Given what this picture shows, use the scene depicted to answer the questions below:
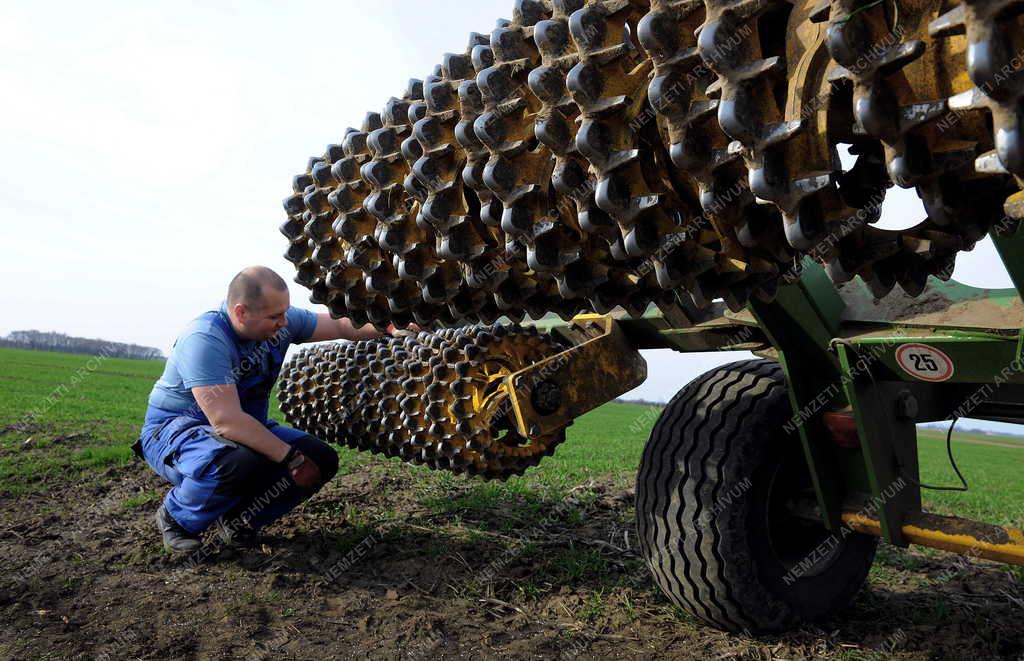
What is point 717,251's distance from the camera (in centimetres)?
162

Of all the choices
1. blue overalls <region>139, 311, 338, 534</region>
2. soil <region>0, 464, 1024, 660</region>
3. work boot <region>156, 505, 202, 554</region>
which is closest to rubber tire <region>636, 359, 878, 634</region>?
soil <region>0, 464, 1024, 660</region>

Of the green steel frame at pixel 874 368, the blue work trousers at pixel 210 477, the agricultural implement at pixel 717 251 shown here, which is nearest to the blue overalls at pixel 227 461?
the blue work trousers at pixel 210 477

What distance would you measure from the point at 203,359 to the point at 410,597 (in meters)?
1.60

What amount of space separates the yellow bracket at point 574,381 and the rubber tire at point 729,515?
0.29 metres

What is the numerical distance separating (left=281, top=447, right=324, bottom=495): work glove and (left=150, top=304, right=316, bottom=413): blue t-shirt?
1.63 feet

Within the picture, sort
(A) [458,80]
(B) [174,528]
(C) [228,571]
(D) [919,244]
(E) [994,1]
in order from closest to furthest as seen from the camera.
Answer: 1. (E) [994,1]
2. (D) [919,244]
3. (A) [458,80]
4. (C) [228,571]
5. (B) [174,528]

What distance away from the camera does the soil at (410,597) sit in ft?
8.97

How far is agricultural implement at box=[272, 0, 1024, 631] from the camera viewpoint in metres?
1.14

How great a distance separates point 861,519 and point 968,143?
2.25m

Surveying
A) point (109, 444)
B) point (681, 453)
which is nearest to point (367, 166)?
point (681, 453)

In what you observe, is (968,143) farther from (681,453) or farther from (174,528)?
(174,528)

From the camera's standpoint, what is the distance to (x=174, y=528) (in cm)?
375

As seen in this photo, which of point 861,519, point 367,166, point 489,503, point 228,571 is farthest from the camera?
point 489,503

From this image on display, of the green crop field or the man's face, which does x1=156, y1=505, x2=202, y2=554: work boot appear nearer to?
the man's face
